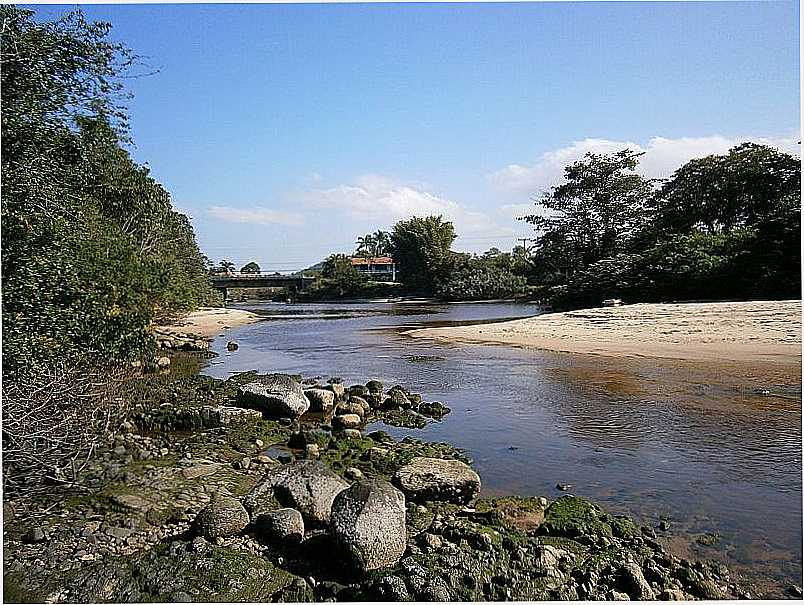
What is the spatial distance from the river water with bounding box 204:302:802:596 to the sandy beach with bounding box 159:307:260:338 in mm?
12567

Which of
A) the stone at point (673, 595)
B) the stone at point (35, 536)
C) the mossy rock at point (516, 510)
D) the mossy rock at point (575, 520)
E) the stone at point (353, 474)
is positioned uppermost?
the stone at point (35, 536)

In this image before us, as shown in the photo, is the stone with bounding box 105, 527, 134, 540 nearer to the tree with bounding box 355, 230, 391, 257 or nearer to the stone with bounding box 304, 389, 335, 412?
the stone with bounding box 304, 389, 335, 412

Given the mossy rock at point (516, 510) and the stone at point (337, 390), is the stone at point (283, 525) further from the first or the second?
the stone at point (337, 390)

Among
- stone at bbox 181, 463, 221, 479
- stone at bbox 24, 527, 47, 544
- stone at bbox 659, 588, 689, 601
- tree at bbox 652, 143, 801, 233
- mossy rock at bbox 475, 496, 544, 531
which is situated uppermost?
tree at bbox 652, 143, 801, 233

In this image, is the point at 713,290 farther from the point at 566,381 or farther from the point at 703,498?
the point at 703,498

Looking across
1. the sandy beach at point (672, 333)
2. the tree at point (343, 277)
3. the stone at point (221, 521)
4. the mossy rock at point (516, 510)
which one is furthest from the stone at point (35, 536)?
the tree at point (343, 277)

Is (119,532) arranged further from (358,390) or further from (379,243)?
(379,243)

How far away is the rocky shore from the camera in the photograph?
210 inches

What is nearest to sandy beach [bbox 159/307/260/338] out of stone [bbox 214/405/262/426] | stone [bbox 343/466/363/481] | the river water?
the river water

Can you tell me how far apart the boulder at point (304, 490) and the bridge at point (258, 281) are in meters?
52.7

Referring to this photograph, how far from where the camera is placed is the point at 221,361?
21.4 metres

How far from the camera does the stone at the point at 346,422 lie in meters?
11.0

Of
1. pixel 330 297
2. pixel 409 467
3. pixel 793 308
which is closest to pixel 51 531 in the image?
pixel 409 467

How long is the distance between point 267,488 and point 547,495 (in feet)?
10.1
